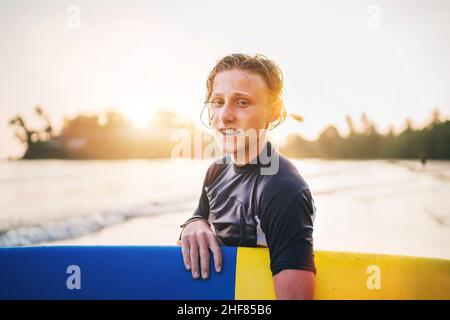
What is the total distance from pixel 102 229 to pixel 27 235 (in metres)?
0.98

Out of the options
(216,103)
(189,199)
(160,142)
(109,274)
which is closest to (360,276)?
(216,103)

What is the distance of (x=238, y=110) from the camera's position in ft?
3.79

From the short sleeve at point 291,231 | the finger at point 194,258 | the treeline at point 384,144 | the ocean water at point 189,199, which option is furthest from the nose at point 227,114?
the treeline at point 384,144

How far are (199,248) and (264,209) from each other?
0.95ft

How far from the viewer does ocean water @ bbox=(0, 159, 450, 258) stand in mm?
4781

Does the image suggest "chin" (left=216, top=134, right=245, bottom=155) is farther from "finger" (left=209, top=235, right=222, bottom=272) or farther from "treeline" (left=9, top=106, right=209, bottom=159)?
"treeline" (left=9, top=106, right=209, bottom=159)

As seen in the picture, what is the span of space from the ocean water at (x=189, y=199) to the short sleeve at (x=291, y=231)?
3405 mm

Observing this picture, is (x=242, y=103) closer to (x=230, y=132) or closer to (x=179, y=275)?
(x=230, y=132)

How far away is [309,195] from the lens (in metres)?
1.03

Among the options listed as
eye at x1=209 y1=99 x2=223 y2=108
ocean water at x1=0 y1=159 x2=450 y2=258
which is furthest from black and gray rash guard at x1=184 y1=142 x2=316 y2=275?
ocean water at x1=0 y1=159 x2=450 y2=258

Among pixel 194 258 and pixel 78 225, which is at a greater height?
pixel 194 258
